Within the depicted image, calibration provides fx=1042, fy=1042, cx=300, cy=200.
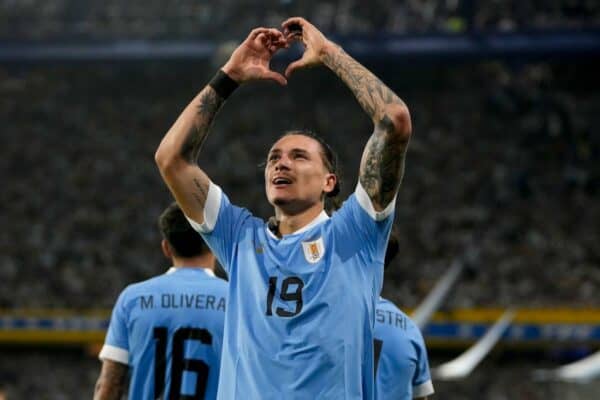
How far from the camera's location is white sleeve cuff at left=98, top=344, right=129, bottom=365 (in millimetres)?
4863

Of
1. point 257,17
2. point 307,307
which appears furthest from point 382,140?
point 257,17

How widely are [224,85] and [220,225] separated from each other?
521 millimetres

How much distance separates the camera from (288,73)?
3.64 m

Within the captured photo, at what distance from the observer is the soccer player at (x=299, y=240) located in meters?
3.45

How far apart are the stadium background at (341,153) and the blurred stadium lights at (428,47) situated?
1.7 inches

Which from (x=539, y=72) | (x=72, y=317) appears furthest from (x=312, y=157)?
(x=539, y=72)

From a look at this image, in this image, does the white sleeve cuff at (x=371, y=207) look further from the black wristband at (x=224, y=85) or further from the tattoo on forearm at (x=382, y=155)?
the black wristband at (x=224, y=85)

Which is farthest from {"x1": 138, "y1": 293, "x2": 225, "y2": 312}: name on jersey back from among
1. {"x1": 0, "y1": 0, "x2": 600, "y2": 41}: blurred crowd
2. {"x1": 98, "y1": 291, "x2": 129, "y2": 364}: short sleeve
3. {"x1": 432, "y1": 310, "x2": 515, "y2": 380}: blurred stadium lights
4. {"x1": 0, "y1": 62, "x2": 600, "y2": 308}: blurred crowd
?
{"x1": 0, "y1": 0, "x2": 600, "y2": 41}: blurred crowd

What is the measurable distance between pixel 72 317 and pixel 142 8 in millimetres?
9678

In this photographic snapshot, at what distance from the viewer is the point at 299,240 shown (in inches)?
145

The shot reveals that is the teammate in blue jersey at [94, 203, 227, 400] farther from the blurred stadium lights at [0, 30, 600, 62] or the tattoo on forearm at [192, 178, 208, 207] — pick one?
the blurred stadium lights at [0, 30, 600, 62]

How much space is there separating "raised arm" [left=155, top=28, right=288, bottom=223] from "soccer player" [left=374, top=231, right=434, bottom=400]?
4.13 feet

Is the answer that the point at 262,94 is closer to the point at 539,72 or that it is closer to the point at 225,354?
the point at 539,72

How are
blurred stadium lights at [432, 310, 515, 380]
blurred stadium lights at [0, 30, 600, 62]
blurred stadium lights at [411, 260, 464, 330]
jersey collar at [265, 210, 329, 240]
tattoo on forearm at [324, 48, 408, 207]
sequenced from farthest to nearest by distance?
blurred stadium lights at [0, 30, 600, 62], blurred stadium lights at [411, 260, 464, 330], blurred stadium lights at [432, 310, 515, 380], jersey collar at [265, 210, 329, 240], tattoo on forearm at [324, 48, 408, 207]
